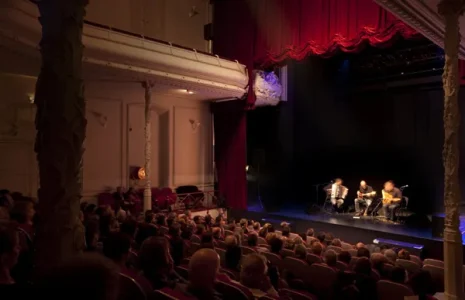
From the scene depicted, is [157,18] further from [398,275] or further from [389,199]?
[398,275]

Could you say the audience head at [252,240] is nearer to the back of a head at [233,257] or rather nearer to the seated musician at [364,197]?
the back of a head at [233,257]

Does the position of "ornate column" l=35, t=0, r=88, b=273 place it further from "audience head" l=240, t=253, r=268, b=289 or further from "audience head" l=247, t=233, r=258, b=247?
"audience head" l=247, t=233, r=258, b=247

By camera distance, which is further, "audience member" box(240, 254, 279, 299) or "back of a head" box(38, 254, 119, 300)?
"audience member" box(240, 254, 279, 299)

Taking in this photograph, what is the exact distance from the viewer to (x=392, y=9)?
5.77m

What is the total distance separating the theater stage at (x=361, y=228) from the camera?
8.35 metres

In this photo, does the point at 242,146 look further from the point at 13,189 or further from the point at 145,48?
the point at 13,189

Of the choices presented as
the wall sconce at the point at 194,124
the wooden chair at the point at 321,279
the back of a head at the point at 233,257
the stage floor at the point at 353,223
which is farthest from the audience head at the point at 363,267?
the wall sconce at the point at 194,124

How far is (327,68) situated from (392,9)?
30.1 feet

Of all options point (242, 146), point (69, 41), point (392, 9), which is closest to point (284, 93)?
point (242, 146)

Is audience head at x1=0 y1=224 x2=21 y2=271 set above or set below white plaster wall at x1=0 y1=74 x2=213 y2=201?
below

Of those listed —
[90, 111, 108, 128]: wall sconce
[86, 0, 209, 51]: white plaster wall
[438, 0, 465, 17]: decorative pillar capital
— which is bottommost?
[90, 111, 108, 128]: wall sconce

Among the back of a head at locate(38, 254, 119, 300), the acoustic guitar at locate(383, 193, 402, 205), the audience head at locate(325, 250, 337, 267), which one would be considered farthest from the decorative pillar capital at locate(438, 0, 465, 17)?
the acoustic guitar at locate(383, 193, 402, 205)

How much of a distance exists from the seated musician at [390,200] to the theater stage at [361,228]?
425mm

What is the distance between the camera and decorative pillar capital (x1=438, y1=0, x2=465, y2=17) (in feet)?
16.0
